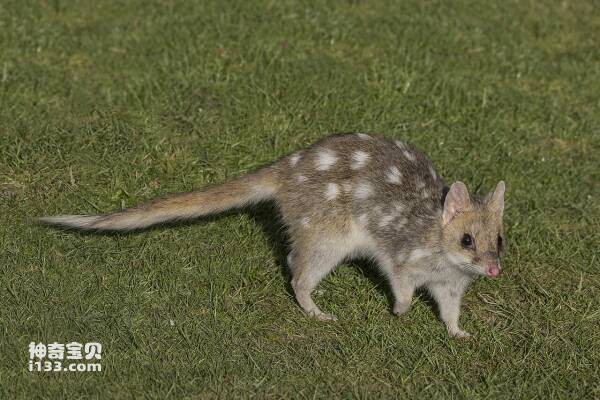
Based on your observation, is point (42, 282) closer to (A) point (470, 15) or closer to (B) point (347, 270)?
(B) point (347, 270)

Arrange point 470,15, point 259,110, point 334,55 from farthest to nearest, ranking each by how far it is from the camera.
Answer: point 470,15, point 334,55, point 259,110

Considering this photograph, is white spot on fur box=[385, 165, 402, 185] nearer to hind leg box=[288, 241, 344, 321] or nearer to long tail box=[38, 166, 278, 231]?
hind leg box=[288, 241, 344, 321]

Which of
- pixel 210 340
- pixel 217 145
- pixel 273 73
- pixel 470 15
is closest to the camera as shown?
pixel 210 340

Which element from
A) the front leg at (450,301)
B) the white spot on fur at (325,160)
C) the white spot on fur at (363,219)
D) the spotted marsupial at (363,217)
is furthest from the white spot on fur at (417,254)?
the white spot on fur at (325,160)

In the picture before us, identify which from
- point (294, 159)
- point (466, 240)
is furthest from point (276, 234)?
point (466, 240)

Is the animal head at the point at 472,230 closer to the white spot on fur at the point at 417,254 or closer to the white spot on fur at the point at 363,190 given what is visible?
the white spot on fur at the point at 417,254

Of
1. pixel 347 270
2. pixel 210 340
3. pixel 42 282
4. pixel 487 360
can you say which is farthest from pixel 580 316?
pixel 42 282
